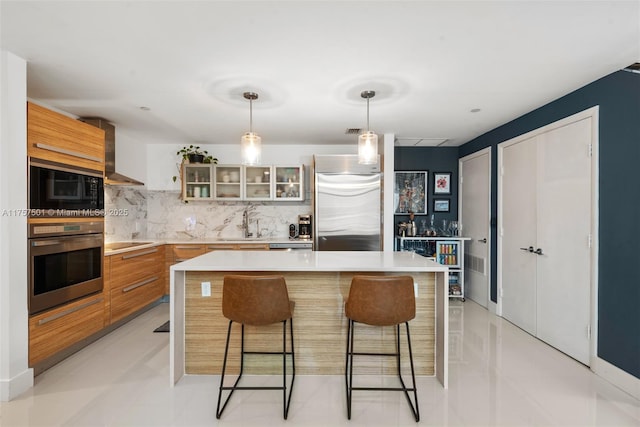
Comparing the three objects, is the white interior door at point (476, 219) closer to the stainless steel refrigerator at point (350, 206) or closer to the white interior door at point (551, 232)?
the white interior door at point (551, 232)

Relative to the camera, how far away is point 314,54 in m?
2.13

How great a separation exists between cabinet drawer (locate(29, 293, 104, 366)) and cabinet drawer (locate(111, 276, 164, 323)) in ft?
0.71

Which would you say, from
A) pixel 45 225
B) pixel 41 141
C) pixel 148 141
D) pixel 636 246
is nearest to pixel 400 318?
pixel 636 246

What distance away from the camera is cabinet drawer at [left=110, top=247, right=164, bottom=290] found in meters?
3.34

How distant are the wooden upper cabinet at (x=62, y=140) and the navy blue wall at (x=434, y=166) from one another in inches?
161

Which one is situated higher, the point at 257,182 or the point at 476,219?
the point at 257,182

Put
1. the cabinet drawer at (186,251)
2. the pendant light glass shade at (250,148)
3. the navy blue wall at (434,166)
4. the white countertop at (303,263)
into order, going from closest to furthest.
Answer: the white countertop at (303,263), the pendant light glass shade at (250,148), the cabinet drawer at (186,251), the navy blue wall at (434,166)

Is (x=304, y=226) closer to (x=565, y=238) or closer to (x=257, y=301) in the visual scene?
(x=257, y=301)

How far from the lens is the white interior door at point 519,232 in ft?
10.8

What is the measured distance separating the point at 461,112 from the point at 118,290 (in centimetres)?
420

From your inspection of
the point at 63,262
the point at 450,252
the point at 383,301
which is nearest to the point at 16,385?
the point at 63,262

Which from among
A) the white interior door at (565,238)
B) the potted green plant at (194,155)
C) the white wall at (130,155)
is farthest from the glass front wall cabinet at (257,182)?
the white interior door at (565,238)

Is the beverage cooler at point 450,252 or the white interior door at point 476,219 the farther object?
the beverage cooler at point 450,252

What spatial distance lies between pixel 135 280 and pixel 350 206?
286cm
